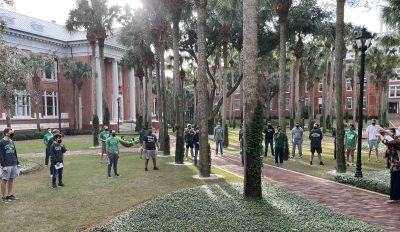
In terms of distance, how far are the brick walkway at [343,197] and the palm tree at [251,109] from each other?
5.80ft

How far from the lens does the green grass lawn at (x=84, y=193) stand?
8.32 meters

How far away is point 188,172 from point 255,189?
5.61 meters

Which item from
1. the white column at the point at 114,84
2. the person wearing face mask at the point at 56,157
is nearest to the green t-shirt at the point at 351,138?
the person wearing face mask at the point at 56,157

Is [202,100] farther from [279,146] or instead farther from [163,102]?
[163,102]

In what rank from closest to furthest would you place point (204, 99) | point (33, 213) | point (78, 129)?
point (33, 213) → point (204, 99) → point (78, 129)

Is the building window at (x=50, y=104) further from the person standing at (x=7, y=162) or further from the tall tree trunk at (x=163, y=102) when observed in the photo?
the person standing at (x=7, y=162)

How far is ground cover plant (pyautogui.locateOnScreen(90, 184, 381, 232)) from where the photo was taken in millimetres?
7168

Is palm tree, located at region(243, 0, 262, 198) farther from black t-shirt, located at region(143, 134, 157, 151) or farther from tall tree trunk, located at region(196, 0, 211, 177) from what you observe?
black t-shirt, located at region(143, 134, 157, 151)

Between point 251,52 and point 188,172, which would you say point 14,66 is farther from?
point 251,52

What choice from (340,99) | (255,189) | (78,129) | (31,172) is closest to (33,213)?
(255,189)

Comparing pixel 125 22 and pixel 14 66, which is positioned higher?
pixel 125 22

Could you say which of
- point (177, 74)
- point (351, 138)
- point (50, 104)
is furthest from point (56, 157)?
point (50, 104)

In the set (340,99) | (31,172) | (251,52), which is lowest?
(31,172)

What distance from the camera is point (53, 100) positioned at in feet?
152
